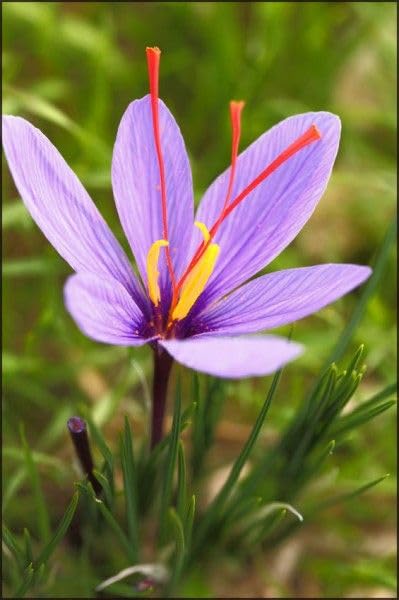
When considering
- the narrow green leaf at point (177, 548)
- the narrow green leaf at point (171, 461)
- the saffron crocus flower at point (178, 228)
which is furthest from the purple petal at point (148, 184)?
the narrow green leaf at point (177, 548)

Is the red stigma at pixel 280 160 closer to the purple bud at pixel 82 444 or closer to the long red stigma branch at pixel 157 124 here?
the long red stigma branch at pixel 157 124

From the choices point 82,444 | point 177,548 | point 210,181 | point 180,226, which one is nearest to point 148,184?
point 180,226

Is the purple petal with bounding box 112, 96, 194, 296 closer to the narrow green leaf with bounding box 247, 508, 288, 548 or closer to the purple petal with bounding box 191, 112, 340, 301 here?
the purple petal with bounding box 191, 112, 340, 301

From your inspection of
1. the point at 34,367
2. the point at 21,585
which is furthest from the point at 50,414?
the point at 21,585

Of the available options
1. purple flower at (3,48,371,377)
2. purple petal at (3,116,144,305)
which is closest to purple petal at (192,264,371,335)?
purple flower at (3,48,371,377)

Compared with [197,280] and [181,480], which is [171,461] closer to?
[181,480]

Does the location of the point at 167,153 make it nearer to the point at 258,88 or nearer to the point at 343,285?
the point at 343,285
